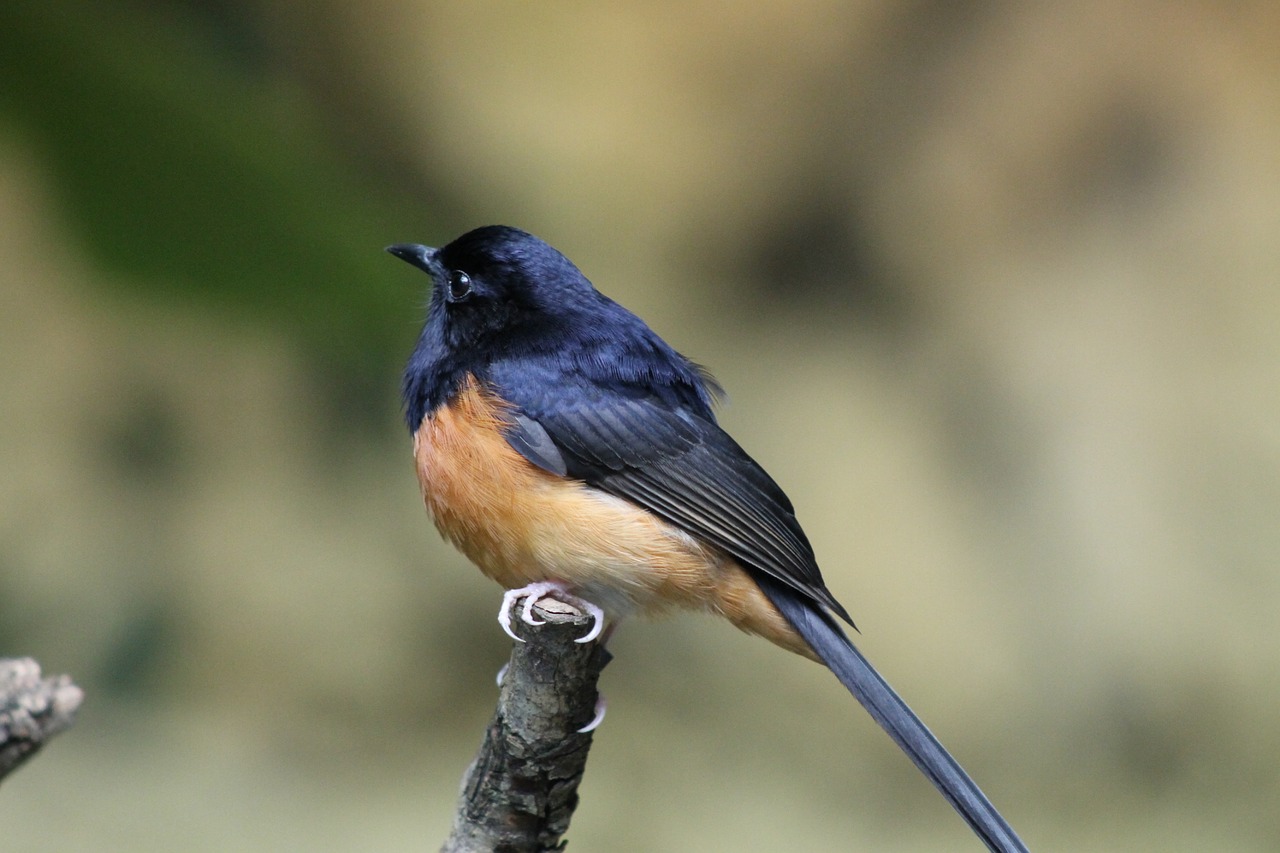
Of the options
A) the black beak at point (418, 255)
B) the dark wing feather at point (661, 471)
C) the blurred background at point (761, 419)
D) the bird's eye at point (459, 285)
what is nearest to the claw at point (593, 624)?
the dark wing feather at point (661, 471)

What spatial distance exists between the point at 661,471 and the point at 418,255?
3.54 feet

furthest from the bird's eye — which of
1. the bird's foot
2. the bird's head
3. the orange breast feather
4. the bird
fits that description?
the bird's foot

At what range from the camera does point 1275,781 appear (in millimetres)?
5652

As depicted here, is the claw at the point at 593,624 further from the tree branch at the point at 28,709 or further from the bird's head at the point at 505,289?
Result: the tree branch at the point at 28,709

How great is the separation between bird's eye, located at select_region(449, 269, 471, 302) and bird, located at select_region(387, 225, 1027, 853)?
110 mm

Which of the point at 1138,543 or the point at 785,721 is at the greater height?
the point at 1138,543

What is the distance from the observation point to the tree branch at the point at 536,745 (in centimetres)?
277

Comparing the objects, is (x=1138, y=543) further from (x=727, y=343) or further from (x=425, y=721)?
(x=425, y=721)

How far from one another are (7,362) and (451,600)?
2.28m

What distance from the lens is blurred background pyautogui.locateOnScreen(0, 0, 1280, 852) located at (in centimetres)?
545

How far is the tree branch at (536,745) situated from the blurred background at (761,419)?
2609 millimetres

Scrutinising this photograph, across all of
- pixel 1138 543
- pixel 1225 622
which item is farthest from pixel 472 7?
pixel 1225 622

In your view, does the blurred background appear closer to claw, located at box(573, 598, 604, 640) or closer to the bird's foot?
the bird's foot

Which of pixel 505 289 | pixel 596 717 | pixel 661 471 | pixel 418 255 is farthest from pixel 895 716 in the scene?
pixel 418 255
